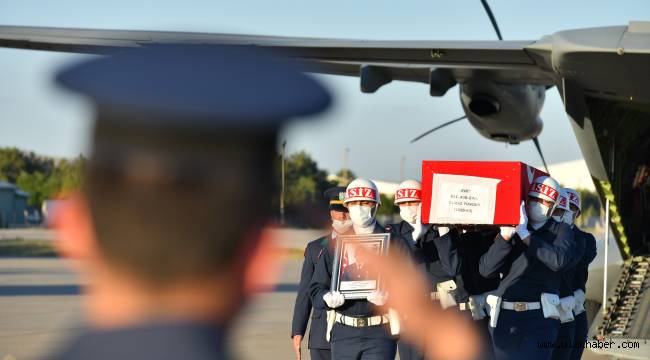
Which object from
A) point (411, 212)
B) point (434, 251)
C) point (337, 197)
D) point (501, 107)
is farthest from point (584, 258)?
point (501, 107)

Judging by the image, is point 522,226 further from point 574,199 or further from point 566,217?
point 574,199

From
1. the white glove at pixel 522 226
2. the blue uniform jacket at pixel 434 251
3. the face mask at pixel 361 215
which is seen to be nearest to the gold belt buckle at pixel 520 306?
the blue uniform jacket at pixel 434 251

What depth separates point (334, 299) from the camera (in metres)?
6.22

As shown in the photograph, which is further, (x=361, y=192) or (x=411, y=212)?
(x=411, y=212)

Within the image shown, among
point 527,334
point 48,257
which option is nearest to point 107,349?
point 527,334

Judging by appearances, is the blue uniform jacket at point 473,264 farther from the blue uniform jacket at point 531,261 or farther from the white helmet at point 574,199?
the white helmet at point 574,199

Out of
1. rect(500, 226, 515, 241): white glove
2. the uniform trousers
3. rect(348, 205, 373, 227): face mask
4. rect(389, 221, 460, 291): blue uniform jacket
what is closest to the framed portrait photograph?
rect(348, 205, 373, 227): face mask

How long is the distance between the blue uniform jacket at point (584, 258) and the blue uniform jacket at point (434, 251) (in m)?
1.14

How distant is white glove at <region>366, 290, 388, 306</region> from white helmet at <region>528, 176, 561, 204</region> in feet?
5.43

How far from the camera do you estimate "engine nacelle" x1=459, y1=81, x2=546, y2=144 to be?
10.9 meters

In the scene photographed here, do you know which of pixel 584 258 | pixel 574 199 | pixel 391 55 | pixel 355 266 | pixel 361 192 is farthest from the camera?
pixel 391 55

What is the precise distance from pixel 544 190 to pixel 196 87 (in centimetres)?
618

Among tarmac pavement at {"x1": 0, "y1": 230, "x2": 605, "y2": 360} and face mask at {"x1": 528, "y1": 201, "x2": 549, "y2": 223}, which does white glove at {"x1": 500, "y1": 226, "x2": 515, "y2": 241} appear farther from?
tarmac pavement at {"x1": 0, "y1": 230, "x2": 605, "y2": 360}

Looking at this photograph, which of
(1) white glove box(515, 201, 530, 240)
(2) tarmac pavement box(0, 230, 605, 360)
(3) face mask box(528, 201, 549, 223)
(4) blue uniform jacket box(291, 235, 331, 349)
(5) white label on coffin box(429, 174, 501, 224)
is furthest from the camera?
(2) tarmac pavement box(0, 230, 605, 360)
